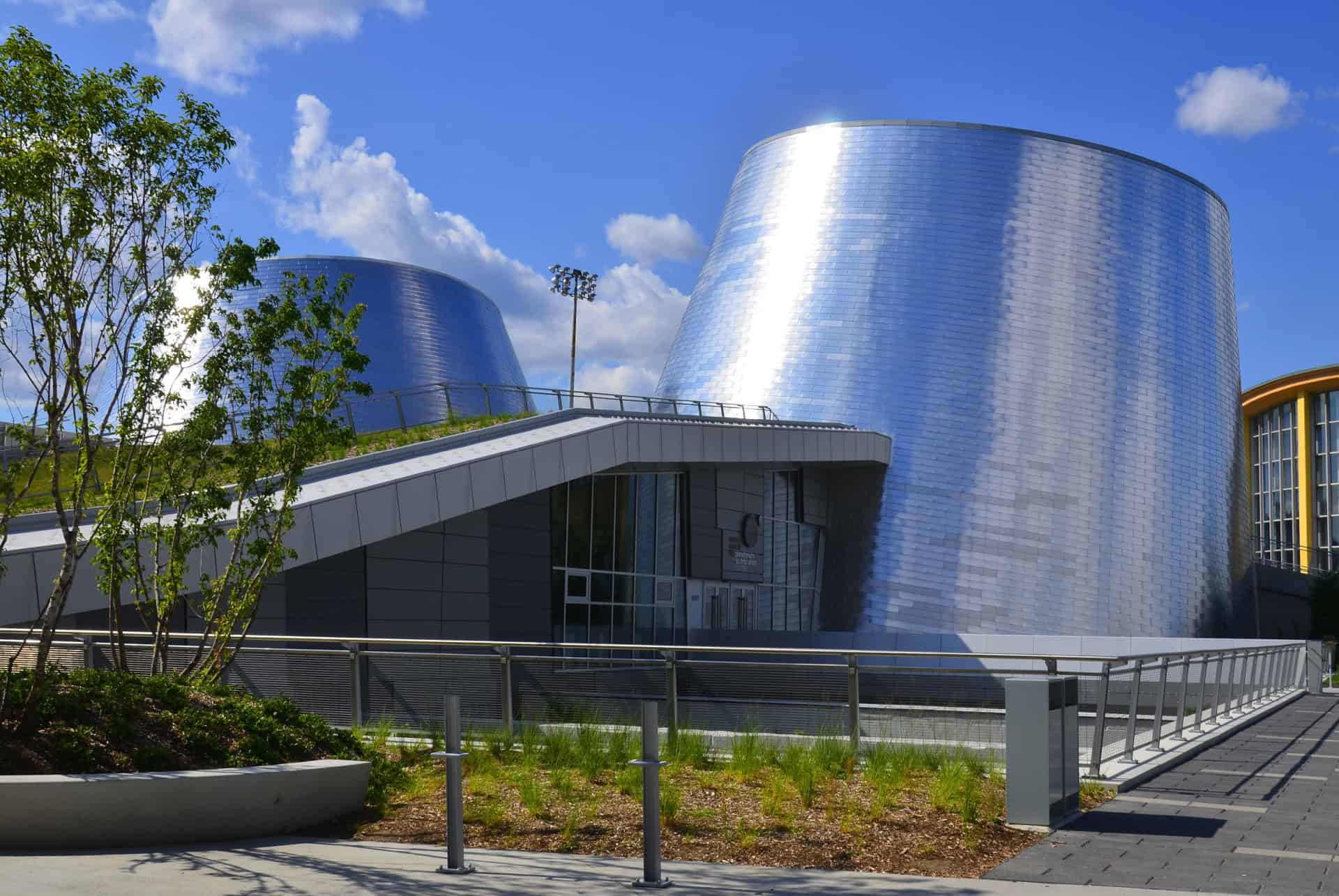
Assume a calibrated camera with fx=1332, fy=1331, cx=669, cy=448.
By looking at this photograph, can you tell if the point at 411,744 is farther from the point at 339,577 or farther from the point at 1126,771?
the point at 339,577

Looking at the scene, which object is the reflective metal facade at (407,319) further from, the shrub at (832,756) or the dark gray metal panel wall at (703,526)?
the shrub at (832,756)

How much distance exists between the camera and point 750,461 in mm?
31406

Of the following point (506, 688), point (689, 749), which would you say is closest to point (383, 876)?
point (689, 749)

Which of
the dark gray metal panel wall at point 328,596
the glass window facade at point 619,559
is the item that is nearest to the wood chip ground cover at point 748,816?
the dark gray metal panel wall at point 328,596

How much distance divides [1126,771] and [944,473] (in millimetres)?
24523

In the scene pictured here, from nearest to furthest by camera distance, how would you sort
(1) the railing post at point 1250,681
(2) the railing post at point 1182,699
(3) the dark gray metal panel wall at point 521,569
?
(2) the railing post at point 1182,699
(1) the railing post at point 1250,681
(3) the dark gray metal panel wall at point 521,569

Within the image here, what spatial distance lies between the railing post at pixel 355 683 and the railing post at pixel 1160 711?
323 inches

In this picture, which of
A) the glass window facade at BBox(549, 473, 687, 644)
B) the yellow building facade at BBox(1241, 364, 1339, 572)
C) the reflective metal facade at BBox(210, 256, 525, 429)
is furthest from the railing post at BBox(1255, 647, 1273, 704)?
the yellow building facade at BBox(1241, 364, 1339, 572)

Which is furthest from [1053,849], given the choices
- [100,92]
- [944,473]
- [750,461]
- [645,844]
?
[944,473]

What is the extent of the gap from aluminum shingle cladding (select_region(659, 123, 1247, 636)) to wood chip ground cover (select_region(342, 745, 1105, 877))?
82.6 ft

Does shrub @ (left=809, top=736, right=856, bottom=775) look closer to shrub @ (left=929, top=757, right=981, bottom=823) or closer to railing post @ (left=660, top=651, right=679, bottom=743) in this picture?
shrub @ (left=929, top=757, right=981, bottom=823)

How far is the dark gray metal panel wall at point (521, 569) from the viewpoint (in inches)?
987

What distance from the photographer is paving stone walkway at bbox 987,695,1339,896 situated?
7586 millimetres

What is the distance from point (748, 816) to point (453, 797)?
2.49m
